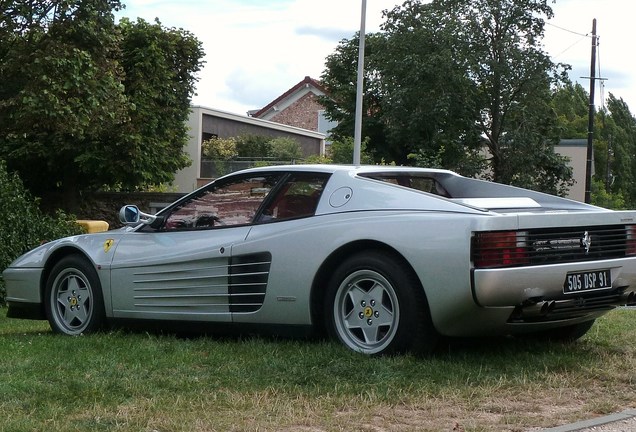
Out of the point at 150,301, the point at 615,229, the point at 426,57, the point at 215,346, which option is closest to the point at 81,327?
the point at 150,301

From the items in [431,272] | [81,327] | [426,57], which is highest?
[426,57]

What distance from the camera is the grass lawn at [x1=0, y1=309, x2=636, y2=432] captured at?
14.7ft

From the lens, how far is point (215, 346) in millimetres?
6523

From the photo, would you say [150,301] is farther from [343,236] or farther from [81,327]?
[343,236]

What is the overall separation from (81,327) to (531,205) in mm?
3597

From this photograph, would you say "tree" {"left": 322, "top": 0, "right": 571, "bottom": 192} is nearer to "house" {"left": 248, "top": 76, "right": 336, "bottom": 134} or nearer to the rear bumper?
"house" {"left": 248, "top": 76, "right": 336, "bottom": 134}

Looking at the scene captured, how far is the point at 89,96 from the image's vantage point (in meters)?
15.4

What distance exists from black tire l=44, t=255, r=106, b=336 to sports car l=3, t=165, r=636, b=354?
1 cm

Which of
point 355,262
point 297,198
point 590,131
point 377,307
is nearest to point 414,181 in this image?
point 297,198

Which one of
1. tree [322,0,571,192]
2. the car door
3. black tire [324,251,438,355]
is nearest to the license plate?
black tire [324,251,438,355]

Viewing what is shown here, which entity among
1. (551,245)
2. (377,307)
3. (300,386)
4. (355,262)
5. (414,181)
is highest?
(414,181)

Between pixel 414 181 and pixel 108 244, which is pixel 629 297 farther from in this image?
pixel 108 244

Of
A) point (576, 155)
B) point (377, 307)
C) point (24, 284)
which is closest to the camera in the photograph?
point (377, 307)

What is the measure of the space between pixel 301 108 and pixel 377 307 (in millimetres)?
66734
